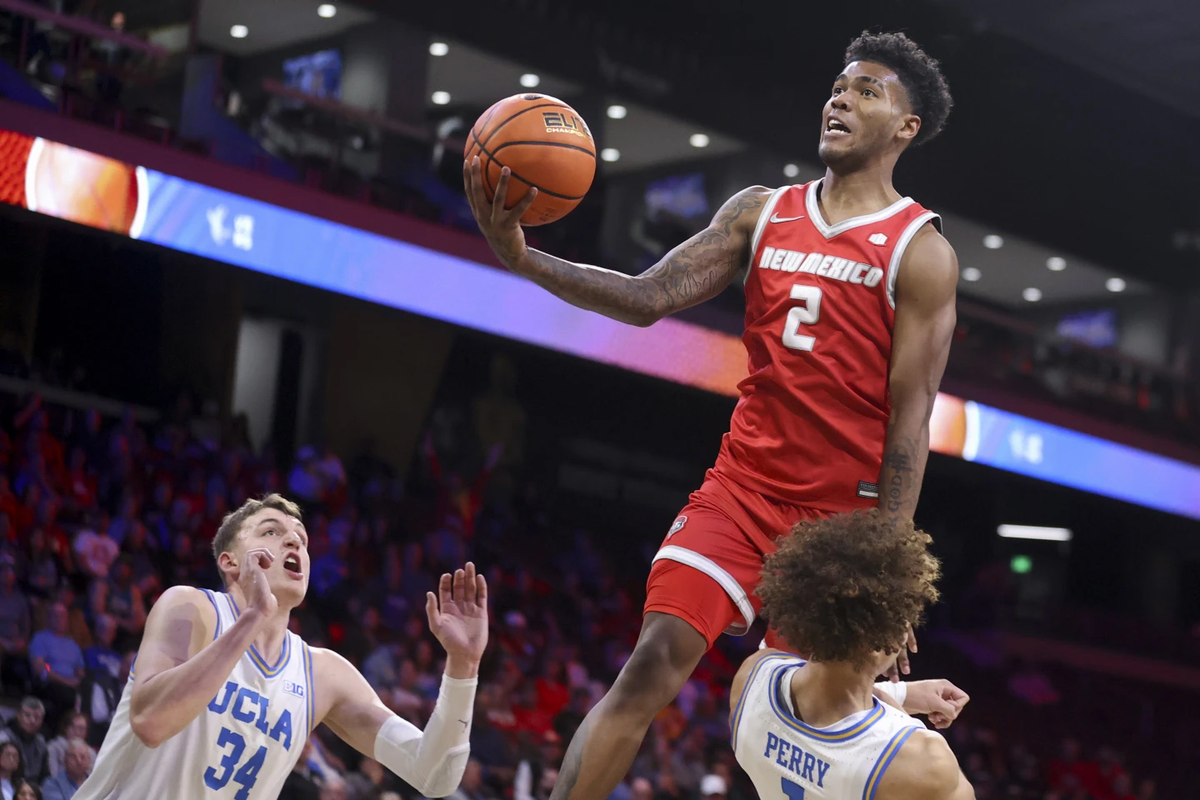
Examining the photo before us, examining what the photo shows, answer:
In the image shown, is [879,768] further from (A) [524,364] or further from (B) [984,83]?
(B) [984,83]

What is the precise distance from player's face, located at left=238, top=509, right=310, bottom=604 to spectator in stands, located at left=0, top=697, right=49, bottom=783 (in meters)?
3.37

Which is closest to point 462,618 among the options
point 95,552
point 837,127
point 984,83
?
point 837,127

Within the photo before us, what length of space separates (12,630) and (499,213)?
5629mm

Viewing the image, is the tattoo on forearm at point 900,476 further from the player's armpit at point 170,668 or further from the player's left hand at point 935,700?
the player's armpit at point 170,668

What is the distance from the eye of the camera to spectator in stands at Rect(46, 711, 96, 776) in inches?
252

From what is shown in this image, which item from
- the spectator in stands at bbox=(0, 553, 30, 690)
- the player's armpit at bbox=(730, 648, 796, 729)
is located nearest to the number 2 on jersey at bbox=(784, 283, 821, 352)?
the player's armpit at bbox=(730, 648, 796, 729)

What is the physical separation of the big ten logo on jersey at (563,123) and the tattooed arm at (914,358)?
76 cm

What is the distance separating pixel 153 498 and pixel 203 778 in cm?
716

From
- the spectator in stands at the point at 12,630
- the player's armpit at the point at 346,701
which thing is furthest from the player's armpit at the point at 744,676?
the spectator in stands at the point at 12,630

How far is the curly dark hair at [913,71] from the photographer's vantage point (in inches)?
127

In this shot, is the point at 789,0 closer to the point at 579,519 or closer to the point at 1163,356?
the point at 579,519

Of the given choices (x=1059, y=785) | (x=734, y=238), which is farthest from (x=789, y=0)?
(x=734, y=238)

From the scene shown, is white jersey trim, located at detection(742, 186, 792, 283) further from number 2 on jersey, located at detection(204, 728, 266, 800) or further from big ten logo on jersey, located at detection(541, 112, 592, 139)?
number 2 on jersey, located at detection(204, 728, 266, 800)

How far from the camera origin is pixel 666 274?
3201 mm
